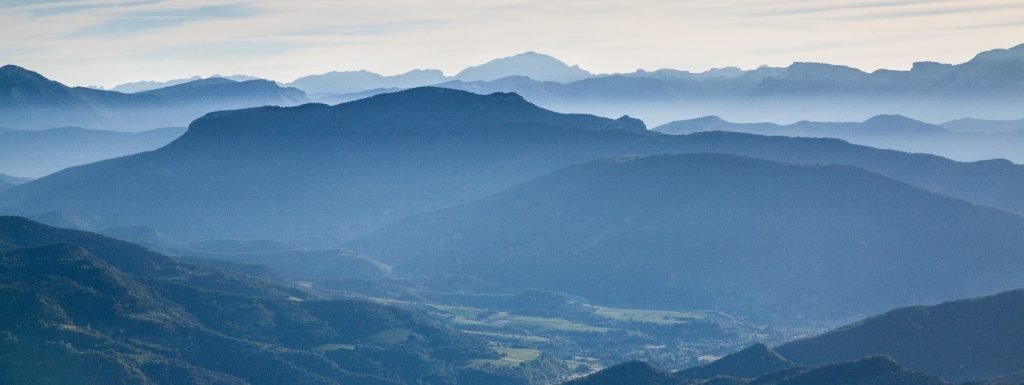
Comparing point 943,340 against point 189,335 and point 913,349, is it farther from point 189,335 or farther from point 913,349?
point 189,335

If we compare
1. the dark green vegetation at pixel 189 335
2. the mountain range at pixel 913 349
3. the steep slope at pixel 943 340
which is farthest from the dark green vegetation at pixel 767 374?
the dark green vegetation at pixel 189 335

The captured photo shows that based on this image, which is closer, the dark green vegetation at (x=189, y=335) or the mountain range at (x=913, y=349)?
the mountain range at (x=913, y=349)

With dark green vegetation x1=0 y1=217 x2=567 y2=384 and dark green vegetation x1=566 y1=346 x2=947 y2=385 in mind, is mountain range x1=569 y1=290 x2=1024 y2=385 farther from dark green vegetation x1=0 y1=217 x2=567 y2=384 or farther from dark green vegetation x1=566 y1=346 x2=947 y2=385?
dark green vegetation x1=0 y1=217 x2=567 y2=384

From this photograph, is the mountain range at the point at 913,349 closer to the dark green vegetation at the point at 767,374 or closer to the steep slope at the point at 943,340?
the steep slope at the point at 943,340

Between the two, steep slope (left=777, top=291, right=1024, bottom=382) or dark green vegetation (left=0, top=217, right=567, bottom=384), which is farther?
steep slope (left=777, top=291, right=1024, bottom=382)

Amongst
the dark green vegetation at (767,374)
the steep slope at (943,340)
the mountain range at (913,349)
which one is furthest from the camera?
the steep slope at (943,340)

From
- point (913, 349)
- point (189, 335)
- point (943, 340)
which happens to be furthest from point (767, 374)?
point (189, 335)

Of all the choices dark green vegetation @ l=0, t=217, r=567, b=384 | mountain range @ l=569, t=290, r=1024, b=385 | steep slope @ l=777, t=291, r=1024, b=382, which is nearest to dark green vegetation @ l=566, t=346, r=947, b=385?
mountain range @ l=569, t=290, r=1024, b=385
